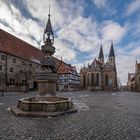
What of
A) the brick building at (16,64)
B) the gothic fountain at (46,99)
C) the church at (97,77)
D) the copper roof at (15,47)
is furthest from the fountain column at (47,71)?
the church at (97,77)

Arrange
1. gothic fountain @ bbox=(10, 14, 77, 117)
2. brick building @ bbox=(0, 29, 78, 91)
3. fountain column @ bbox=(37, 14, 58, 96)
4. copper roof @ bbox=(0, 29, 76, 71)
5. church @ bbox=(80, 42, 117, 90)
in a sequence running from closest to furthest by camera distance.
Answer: gothic fountain @ bbox=(10, 14, 77, 117)
fountain column @ bbox=(37, 14, 58, 96)
brick building @ bbox=(0, 29, 78, 91)
copper roof @ bbox=(0, 29, 76, 71)
church @ bbox=(80, 42, 117, 90)

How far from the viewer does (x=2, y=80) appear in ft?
135

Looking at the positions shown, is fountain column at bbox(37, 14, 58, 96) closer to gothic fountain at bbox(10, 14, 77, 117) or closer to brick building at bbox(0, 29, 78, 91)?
gothic fountain at bbox(10, 14, 77, 117)

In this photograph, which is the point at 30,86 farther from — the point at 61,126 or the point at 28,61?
the point at 61,126

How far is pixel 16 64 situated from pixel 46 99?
3796 centimetres

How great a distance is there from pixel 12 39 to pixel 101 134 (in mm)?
49166

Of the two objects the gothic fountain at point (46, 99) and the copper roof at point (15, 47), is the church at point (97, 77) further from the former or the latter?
the gothic fountain at point (46, 99)

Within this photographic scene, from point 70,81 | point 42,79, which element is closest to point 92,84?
point 70,81

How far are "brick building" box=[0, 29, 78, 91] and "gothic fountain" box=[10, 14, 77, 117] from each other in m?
31.6

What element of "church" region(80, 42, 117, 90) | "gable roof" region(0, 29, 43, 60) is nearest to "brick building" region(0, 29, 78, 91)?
"gable roof" region(0, 29, 43, 60)

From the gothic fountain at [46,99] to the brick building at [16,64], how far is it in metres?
31.6

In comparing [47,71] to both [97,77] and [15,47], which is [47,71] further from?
[97,77]

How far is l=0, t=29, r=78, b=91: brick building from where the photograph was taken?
43031 mm

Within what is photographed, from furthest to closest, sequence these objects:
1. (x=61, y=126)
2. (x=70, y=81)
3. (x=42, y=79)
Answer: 1. (x=70, y=81)
2. (x=42, y=79)
3. (x=61, y=126)
